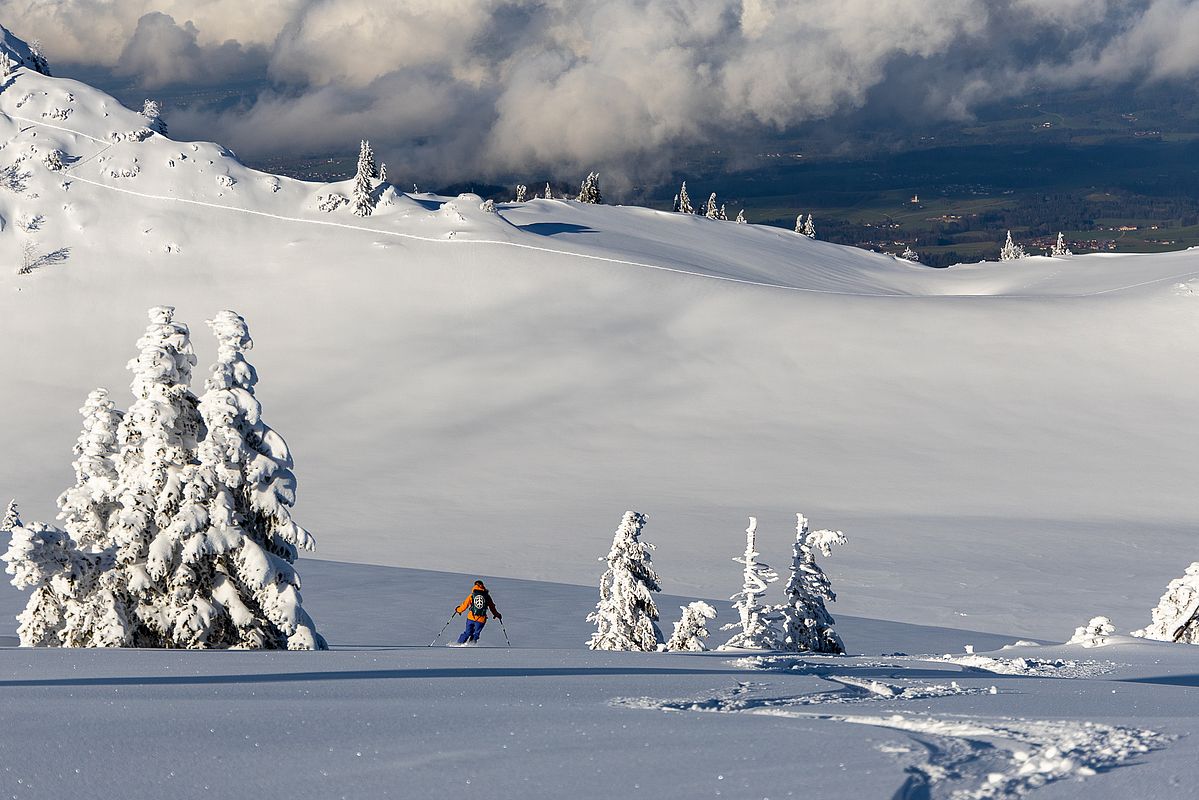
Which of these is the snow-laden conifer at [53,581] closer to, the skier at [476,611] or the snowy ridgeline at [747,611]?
the skier at [476,611]

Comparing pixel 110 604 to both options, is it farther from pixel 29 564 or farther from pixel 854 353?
pixel 854 353

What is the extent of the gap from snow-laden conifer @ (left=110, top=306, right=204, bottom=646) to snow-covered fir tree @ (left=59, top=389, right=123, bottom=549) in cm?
131

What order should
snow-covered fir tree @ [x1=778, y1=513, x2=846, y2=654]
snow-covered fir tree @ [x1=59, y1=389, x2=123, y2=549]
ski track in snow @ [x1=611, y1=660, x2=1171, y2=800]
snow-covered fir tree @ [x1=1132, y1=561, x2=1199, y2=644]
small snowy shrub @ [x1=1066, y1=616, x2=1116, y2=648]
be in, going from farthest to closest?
snow-covered fir tree @ [x1=778, y1=513, x2=846, y2=654]
snow-covered fir tree @ [x1=1132, y1=561, x2=1199, y2=644]
small snowy shrub @ [x1=1066, y1=616, x2=1116, y2=648]
snow-covered fir tree @ [x1=59, y1=389, x2=123, y2=549]
ski track in snow @ [x1=611, y1=660, x2=1171, y2=800]

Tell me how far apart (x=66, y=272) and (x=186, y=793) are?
278 ft

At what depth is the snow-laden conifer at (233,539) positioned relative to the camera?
639 inches

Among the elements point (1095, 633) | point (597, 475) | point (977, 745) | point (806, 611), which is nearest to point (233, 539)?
point (806, 611)

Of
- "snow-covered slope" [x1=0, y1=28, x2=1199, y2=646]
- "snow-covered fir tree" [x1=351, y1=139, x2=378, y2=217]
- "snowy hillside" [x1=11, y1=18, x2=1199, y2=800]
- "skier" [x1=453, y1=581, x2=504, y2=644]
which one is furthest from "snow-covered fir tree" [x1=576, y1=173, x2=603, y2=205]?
"skier" [x1=453, y1=581, x2=504, y2=644]

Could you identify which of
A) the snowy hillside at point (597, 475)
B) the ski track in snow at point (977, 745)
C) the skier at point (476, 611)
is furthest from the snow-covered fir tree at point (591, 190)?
the ski track in snow at point (977, 745)

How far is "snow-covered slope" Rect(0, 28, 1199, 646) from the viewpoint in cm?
4291

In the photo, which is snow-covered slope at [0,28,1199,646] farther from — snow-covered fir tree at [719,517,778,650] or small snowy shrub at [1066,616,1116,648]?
small snowy shrub at [1066,616,1116,648]

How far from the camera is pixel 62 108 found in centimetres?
9125

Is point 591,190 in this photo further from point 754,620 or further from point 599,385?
point 754,620

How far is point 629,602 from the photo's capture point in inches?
931

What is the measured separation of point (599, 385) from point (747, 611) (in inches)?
1894
